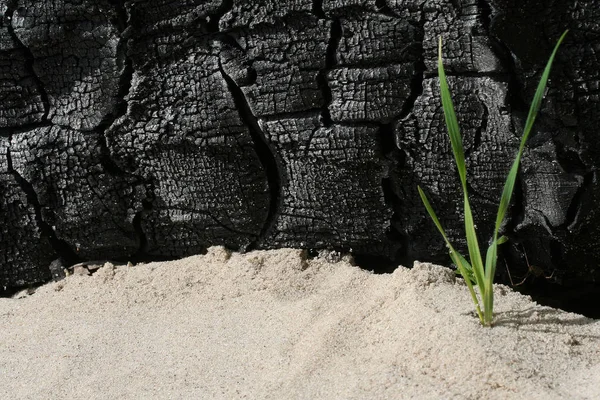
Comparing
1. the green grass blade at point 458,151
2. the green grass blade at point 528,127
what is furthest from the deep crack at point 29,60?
the green grass blade at point 528,127

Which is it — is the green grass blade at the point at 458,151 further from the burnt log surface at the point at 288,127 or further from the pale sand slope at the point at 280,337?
the burnt log surface at the point at 288,127

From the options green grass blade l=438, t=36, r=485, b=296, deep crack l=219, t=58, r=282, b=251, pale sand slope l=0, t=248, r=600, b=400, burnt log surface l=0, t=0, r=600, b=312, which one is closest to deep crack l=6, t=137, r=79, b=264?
burnt log surface l=0, t=0, r=600, b=312

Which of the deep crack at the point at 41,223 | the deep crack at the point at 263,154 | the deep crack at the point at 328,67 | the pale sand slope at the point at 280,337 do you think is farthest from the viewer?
the deep crack at the point at 41,223

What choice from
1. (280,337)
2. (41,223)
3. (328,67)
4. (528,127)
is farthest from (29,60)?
(528,127)

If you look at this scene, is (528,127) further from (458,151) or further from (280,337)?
(280,337)

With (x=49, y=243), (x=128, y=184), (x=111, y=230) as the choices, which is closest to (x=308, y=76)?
(x=128, y=184)

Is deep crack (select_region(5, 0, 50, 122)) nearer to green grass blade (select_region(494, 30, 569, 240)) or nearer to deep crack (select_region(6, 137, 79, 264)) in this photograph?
deep crack (select_region(6, 137, 79, 264))

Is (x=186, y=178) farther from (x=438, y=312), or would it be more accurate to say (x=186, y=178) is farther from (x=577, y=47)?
(x=577, y=47)
